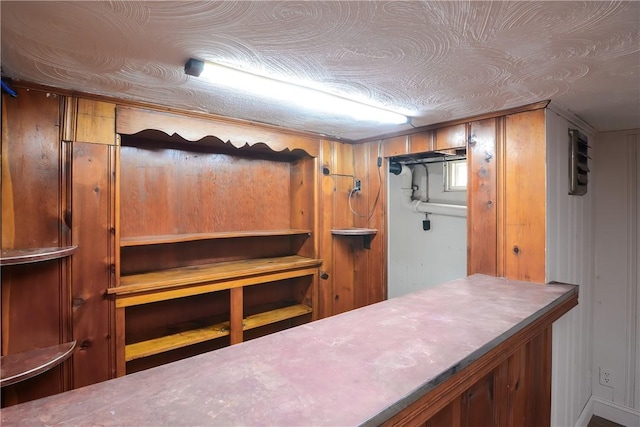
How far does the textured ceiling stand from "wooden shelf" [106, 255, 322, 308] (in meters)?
1.02

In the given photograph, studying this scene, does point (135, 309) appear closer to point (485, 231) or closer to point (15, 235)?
point (15, 235)

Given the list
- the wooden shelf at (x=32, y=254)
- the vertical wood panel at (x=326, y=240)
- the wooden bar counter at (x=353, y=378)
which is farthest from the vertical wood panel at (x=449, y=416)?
the wooden shelf at (x=32, y=254)

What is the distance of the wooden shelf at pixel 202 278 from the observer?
Result: 5.76 ft

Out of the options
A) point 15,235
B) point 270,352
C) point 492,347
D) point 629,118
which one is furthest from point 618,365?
point 15,235

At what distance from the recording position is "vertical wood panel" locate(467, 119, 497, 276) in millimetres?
1973

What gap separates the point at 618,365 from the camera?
251 cm

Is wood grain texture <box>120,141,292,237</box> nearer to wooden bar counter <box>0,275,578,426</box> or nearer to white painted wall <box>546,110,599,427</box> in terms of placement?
wooden bar counter <box>0,275,578,426</box>

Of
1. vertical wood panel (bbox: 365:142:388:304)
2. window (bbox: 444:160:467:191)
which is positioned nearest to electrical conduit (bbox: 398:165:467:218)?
window (bbox: 444:160:467:191)

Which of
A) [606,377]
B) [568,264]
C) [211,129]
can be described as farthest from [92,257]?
[606,377]

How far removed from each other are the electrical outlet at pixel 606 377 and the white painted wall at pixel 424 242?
1.31m

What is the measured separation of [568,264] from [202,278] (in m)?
2.33

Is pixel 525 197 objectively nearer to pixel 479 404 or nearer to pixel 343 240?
pixel 479 404

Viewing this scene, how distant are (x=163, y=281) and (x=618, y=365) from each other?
11.2 ft

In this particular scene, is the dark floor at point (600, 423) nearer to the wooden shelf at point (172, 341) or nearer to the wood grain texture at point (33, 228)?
the wooden shelf at point (172, 341)
